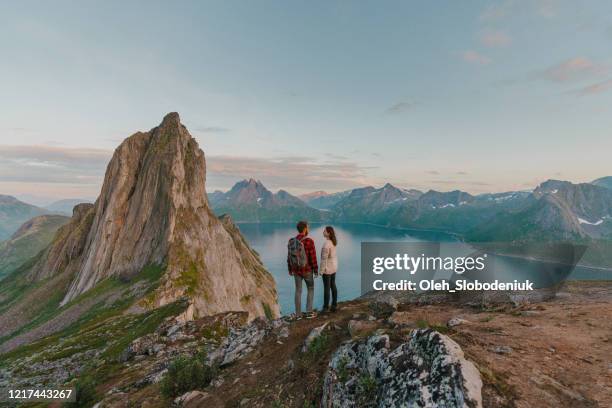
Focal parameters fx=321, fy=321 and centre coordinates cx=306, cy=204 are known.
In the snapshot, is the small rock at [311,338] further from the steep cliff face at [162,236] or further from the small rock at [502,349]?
the steep cliff face at [162,236]

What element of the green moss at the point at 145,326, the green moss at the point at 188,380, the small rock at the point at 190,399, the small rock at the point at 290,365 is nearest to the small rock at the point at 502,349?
the small rock at the point at 290,365

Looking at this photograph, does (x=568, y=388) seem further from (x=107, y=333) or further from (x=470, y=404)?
(x=107, y=333)

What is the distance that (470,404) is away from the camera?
7.34 meters

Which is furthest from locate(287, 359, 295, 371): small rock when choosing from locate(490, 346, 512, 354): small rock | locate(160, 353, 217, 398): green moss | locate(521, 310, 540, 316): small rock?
locate(521, 310, 540, 316): small rock

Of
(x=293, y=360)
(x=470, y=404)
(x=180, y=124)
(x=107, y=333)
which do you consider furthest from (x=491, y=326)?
(x=180, y=124)

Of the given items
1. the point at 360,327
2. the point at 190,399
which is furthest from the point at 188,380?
the point at 360,327

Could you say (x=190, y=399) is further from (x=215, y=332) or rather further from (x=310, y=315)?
(x=215, y=332)

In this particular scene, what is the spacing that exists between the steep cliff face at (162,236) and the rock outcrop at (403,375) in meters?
81.4

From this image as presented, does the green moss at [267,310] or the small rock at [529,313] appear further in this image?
the green moss at [267,310]

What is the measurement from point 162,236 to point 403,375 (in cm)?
11057

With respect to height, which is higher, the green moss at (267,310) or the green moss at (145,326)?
the green moss at (145,326)

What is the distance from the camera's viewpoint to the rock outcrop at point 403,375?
25.5 ft

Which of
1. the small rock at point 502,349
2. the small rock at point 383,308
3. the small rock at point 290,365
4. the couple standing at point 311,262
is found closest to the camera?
the small rock at point 502,349

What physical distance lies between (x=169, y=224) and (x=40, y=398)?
276 ft
